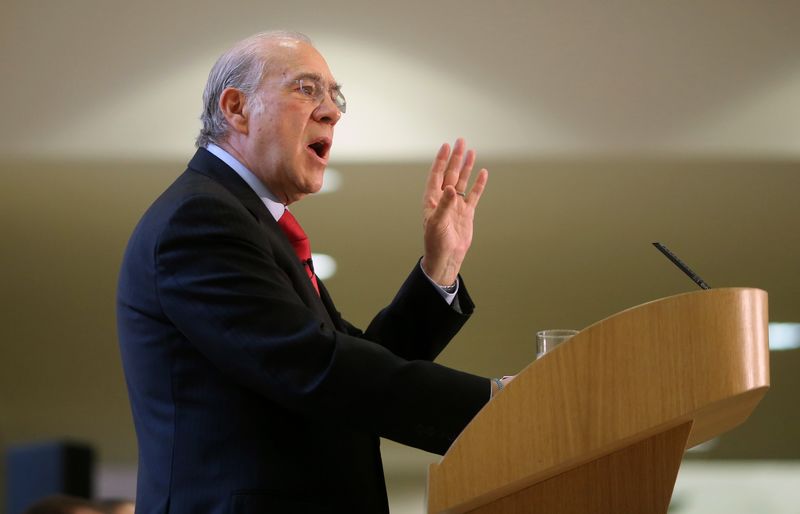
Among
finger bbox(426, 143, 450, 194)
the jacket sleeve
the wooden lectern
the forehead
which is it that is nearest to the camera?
the wooden lectern

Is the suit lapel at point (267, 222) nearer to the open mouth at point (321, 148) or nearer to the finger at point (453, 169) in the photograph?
the open mouth at point (321, 148)

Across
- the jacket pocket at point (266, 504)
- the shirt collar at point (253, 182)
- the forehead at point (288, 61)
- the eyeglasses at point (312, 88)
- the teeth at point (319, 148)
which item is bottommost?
the jacket pocket at point (266, 504)

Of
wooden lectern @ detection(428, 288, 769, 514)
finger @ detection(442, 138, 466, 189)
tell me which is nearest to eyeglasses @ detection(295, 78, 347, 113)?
finger @ detection(442, 138, 466, 189)

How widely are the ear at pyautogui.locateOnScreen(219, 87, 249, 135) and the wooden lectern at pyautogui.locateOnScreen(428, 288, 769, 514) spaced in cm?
82

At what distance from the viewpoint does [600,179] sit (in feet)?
10.5

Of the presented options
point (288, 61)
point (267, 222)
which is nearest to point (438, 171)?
point (288, 61)

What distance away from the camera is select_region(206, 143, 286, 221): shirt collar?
155 cm

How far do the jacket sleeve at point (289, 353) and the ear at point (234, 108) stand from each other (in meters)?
0.39

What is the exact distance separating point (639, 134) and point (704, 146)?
0.71 ft

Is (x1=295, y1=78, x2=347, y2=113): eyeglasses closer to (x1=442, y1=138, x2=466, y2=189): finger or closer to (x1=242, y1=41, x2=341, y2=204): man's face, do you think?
(x1=242, y1=41, x2=341, y2=204): man's face

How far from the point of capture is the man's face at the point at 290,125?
1.59 metres

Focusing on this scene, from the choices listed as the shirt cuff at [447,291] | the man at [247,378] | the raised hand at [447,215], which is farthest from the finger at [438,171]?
the man at [247,378]

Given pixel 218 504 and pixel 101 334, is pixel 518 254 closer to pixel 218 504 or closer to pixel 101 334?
pixel 101 334

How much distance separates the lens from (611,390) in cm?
92
